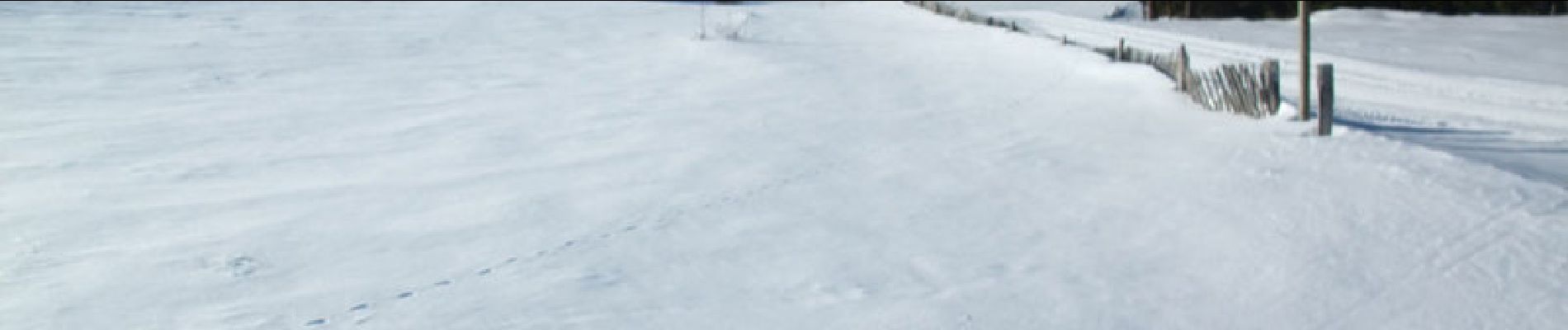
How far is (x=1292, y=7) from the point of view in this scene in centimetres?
4259

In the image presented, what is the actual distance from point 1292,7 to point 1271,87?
37.4 metres

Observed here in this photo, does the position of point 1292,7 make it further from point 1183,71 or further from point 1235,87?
point 1235,87

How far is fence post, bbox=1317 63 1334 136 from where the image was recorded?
720 centimetres

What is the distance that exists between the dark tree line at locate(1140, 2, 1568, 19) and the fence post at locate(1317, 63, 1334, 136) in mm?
27917

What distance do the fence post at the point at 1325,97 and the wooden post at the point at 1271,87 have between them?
0.87 m

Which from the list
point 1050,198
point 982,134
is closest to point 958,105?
point 982,134

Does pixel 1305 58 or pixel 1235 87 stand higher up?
pixel 1305 58

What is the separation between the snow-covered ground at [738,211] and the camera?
434 centimetres

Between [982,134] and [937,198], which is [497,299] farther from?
[982,134]

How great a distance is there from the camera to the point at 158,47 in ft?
47.2

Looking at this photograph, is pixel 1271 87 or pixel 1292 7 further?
pixel 1292 7

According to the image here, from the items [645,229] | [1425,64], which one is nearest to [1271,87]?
[645,229]

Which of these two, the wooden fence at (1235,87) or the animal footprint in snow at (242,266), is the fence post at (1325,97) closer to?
the wooden fence at (1235,87)

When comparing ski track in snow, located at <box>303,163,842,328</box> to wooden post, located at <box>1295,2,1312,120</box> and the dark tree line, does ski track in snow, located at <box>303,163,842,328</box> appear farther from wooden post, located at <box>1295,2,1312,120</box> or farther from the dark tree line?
the dark tree line
